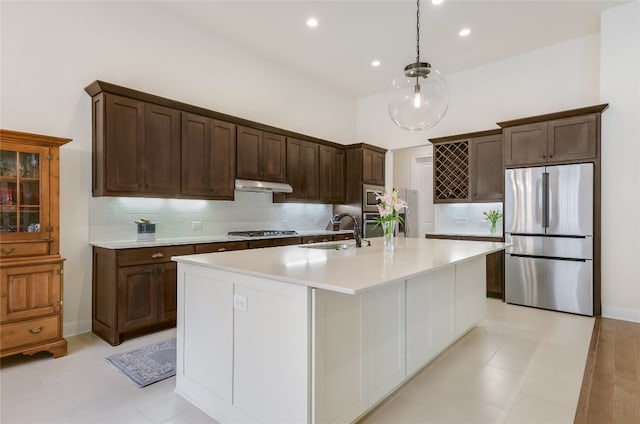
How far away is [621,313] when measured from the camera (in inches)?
153

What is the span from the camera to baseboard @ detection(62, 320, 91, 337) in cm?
329

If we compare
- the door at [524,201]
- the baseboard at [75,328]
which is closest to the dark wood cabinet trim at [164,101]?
the baseboard at [75,328]

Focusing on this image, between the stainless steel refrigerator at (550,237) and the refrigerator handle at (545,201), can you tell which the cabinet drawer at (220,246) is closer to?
the stainless steel refrigerator at (550,237)

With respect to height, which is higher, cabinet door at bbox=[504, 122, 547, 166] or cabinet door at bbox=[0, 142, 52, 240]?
cabinet door at bbox=[504, 122, 547, 166]

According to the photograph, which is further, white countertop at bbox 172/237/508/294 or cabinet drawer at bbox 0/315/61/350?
cabinet drawer at bbox 0/315/61/350

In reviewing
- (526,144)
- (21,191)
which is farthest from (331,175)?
(21,191)

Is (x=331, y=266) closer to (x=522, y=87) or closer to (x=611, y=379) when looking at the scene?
(x=611, y=379)

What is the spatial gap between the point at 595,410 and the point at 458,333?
1.08m

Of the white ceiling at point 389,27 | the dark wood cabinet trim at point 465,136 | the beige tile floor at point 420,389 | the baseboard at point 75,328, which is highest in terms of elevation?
the white ceiling at point 389,27

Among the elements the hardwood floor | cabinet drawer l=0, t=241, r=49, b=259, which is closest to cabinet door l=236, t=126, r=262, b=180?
cabinet drawer l=0, t=241, r=49, b=259

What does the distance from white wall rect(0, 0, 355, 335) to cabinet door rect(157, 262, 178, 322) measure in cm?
78

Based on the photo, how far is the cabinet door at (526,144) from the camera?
4.29 m

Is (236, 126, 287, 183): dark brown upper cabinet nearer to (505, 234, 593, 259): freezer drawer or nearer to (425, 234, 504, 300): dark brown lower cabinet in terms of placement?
(425, 234, 504, 300): dark brown lower cabinet

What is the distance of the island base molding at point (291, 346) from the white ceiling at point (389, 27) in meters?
3.27
